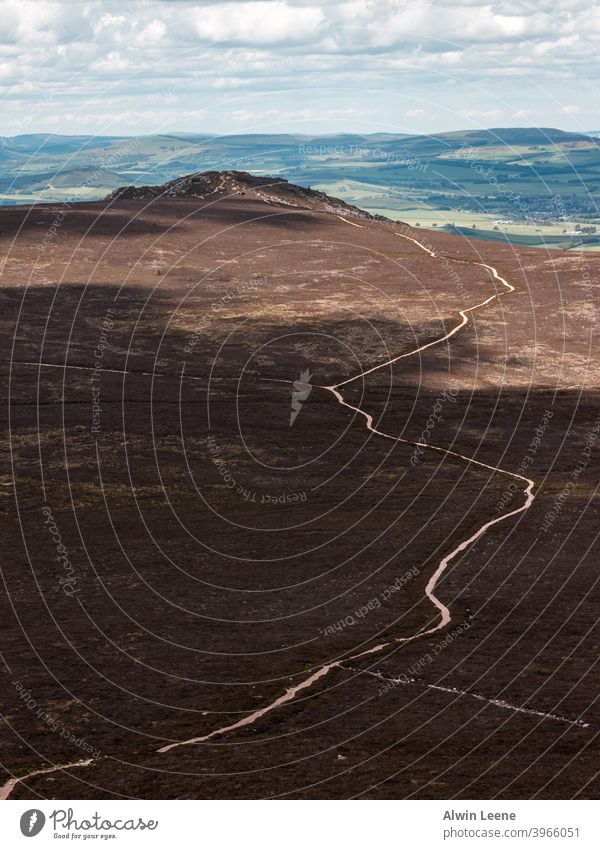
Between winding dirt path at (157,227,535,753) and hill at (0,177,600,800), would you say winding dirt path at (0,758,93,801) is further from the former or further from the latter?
winding dirt path at (157,227,535,753)

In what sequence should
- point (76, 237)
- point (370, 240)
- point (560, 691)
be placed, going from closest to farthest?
1. point (560, 691)
2. point (76, 237)
3. point (370, 240)

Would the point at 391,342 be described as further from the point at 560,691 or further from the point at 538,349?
the point at 560,691

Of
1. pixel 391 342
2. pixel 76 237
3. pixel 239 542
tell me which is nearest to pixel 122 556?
pixel 239 542

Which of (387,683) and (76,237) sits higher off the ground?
(76,237)

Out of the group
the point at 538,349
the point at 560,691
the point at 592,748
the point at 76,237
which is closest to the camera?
the point at 592,748
